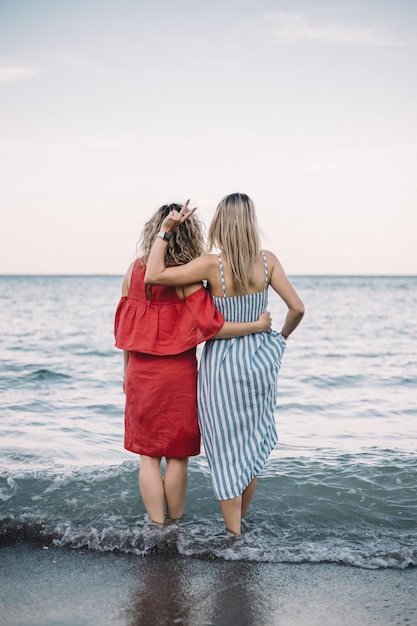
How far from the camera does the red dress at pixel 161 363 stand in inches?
142

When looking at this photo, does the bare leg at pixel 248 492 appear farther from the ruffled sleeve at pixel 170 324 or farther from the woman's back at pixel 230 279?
the woman's back at pixel 230 279

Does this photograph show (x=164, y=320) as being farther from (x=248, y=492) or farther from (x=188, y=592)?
(x=188, y=592)

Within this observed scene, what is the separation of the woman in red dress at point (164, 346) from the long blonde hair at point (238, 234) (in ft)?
0.78

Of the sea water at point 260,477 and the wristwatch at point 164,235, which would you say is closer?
the wristwatch at point 164,235

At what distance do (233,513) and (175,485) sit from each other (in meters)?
0.41

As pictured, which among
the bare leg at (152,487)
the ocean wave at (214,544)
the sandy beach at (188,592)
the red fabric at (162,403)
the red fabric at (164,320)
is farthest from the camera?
the bare leg at (152,487)

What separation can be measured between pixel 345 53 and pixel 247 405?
12.3 metres

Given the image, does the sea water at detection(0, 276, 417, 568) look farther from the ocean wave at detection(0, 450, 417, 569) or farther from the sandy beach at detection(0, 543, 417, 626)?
the sandy beach at detection(0, 543, 417, 626)

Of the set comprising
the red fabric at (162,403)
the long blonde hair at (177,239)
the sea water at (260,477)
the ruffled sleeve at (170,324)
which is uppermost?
the long blonde hair at (177,239)

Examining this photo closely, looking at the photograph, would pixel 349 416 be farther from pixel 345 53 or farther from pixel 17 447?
pixel 345 53

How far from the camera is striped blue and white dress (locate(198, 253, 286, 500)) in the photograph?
3.63 metres

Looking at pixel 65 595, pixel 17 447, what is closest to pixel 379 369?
pixel 17 447

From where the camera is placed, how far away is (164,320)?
12.0ft

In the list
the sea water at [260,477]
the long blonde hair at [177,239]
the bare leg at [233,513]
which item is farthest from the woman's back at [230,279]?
the bare leg at [233,513]
